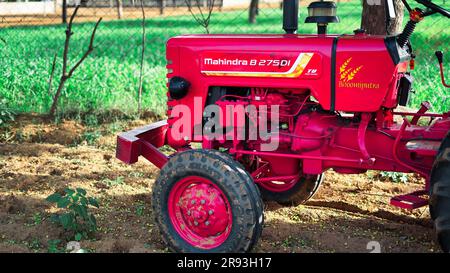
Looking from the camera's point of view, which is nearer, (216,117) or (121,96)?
(216,117)

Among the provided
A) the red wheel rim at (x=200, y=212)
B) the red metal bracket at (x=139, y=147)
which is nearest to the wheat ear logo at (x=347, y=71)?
the red wheel rim at (x=200, y=212)

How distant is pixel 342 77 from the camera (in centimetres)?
345

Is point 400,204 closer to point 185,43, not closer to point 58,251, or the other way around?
point 185,43

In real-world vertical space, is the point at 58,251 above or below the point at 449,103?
below

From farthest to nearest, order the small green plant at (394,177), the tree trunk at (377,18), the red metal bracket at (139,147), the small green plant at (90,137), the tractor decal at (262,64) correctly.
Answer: the small green plant at (90,137), the tree trunk at (377,18), the small green plant at (394,177), the red metal bracket at (139,147), the tractor decal at (262,64)

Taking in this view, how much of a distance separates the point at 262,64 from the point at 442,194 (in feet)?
4.15

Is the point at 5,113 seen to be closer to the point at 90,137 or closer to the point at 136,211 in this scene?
the point at 90,137

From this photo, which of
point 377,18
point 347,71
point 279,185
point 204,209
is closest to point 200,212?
point 204,209

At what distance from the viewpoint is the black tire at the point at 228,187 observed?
336cm

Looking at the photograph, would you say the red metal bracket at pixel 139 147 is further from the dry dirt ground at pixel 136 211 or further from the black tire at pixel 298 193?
the black tire at pixel 298 193

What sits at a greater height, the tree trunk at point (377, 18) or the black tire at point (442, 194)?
the tree trunk at point (377, 18)

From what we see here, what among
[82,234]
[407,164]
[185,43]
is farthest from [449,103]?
[82,234]

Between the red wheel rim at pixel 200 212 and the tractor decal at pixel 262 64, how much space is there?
27.8 inches
